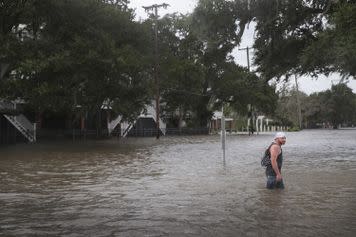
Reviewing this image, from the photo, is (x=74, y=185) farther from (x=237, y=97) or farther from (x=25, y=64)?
→ (x=237, y=97)

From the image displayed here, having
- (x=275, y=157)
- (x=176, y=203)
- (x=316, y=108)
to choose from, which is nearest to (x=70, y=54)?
(x=275, y=157)

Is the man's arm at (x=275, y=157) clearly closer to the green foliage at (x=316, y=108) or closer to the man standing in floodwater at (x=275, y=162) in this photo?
the man standing in floodwater at (x=275, y=162)

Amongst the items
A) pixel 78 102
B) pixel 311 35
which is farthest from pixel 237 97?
pixel 311 35

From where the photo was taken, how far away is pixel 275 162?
1035 cm

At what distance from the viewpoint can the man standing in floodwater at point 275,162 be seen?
10.4 metres

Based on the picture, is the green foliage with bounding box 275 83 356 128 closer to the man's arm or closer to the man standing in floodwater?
the man standing in floodwater

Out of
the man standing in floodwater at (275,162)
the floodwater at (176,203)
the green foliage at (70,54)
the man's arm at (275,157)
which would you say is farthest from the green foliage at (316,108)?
the man's arm at (275,157)

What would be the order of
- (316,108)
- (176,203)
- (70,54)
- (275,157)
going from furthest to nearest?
(316,108), (70,54), (275,157), (176,203)

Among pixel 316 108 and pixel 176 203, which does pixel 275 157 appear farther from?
pixel 316 108

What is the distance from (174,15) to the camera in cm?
6062

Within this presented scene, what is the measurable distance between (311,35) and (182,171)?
30.3ft

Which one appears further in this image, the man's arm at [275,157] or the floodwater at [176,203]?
the man's arm at [275,157]

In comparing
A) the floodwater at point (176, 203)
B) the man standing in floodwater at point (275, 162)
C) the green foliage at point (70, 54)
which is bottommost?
the floodwater at point (176, 203)

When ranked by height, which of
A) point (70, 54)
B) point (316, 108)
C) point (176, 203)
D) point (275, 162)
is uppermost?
point (316, 108)
